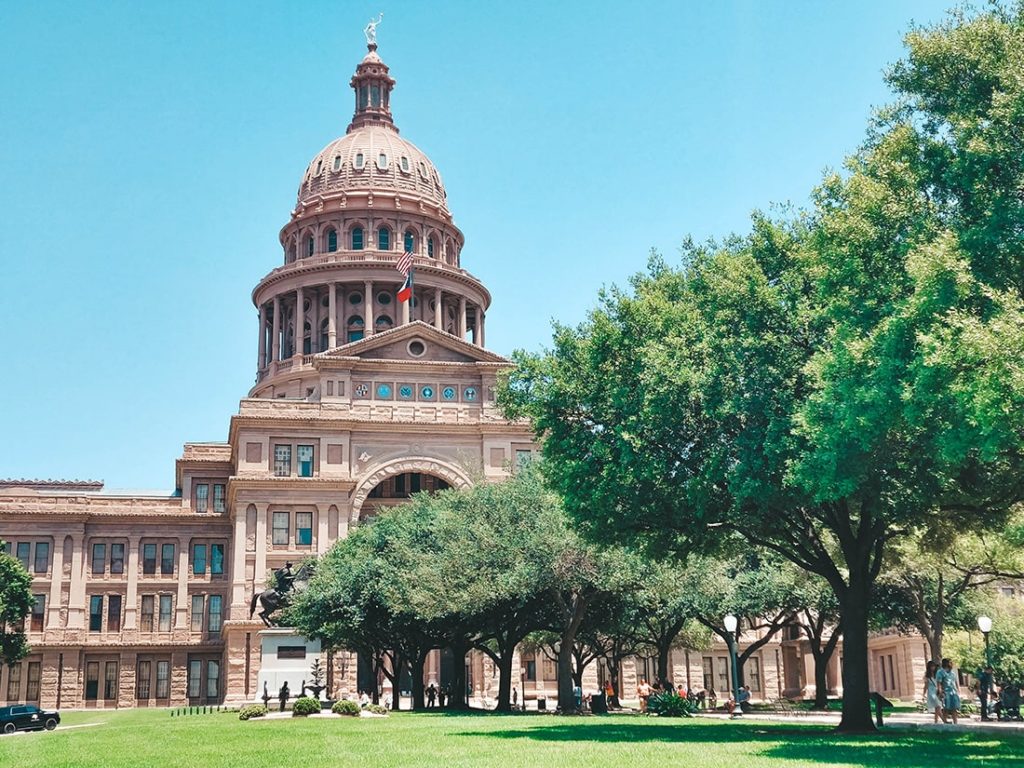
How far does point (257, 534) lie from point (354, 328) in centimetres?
3071

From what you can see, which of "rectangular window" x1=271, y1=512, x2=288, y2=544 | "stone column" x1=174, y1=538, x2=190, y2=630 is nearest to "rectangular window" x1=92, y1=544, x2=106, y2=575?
"stone column" x1=174, y1=538, x2=190, y2=630

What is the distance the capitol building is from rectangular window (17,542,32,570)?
129 millimetres

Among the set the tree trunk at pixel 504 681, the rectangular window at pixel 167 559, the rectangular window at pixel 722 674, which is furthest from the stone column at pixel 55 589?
the rectangular window at pixel 722 674

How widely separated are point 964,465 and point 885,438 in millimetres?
2632

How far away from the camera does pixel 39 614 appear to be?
84.1m

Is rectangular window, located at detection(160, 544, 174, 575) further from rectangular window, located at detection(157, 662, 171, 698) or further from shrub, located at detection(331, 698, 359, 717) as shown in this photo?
shrub, located at detection(331, 698, 359, 717)

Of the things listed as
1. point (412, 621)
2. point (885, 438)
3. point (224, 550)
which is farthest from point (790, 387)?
point (224, 550)

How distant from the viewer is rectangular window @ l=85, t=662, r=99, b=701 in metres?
83.4

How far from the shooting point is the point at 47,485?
98.8 m

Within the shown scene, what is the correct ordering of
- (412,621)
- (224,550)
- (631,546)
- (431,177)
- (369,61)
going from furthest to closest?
(369,61), (431,177), (224,550), (412,621), (631,546)

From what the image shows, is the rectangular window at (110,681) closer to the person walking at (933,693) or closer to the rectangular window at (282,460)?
the rectangular window at (282,460)

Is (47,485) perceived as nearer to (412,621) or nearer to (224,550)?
(224,550)

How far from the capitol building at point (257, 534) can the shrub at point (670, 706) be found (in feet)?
98.4

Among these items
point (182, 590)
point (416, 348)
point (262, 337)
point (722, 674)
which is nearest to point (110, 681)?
point (182, 590)
